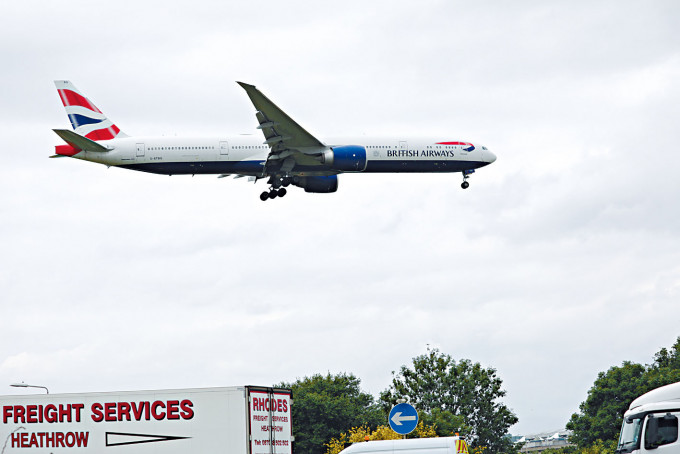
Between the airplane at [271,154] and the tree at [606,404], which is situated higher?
the airplane at [271,154]

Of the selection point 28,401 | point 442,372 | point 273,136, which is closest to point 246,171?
point 273,136

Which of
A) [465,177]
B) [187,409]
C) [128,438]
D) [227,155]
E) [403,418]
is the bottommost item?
[128,438]

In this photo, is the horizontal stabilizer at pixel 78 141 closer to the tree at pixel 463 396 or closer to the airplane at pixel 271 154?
the airplane at pixel 271 154

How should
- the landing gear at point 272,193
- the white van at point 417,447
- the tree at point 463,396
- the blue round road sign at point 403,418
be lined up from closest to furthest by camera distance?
the blue round road sign at point 403,418 < the white van at point 417,447 < the landing gear at point 272,193 < the tree at point 463,396

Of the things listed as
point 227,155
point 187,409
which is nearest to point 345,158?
point 227,155

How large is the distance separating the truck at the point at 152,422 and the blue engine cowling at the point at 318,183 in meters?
31.8

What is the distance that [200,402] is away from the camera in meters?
22.3

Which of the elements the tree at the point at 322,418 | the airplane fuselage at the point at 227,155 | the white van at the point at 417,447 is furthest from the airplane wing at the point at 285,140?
the tree at the point at 322,418

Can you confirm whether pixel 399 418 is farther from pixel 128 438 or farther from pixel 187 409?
pixel 128 438

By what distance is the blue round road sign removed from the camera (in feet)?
69.8

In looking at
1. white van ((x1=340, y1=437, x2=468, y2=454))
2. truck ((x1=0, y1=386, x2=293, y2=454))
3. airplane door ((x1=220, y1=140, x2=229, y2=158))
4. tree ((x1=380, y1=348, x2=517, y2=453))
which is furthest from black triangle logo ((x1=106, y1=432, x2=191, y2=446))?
tree ((x1=380, y1=348, x2=517, y2=453))

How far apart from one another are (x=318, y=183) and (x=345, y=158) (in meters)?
4.68

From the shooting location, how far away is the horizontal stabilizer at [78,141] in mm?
49541

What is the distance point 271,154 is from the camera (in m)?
52.0
